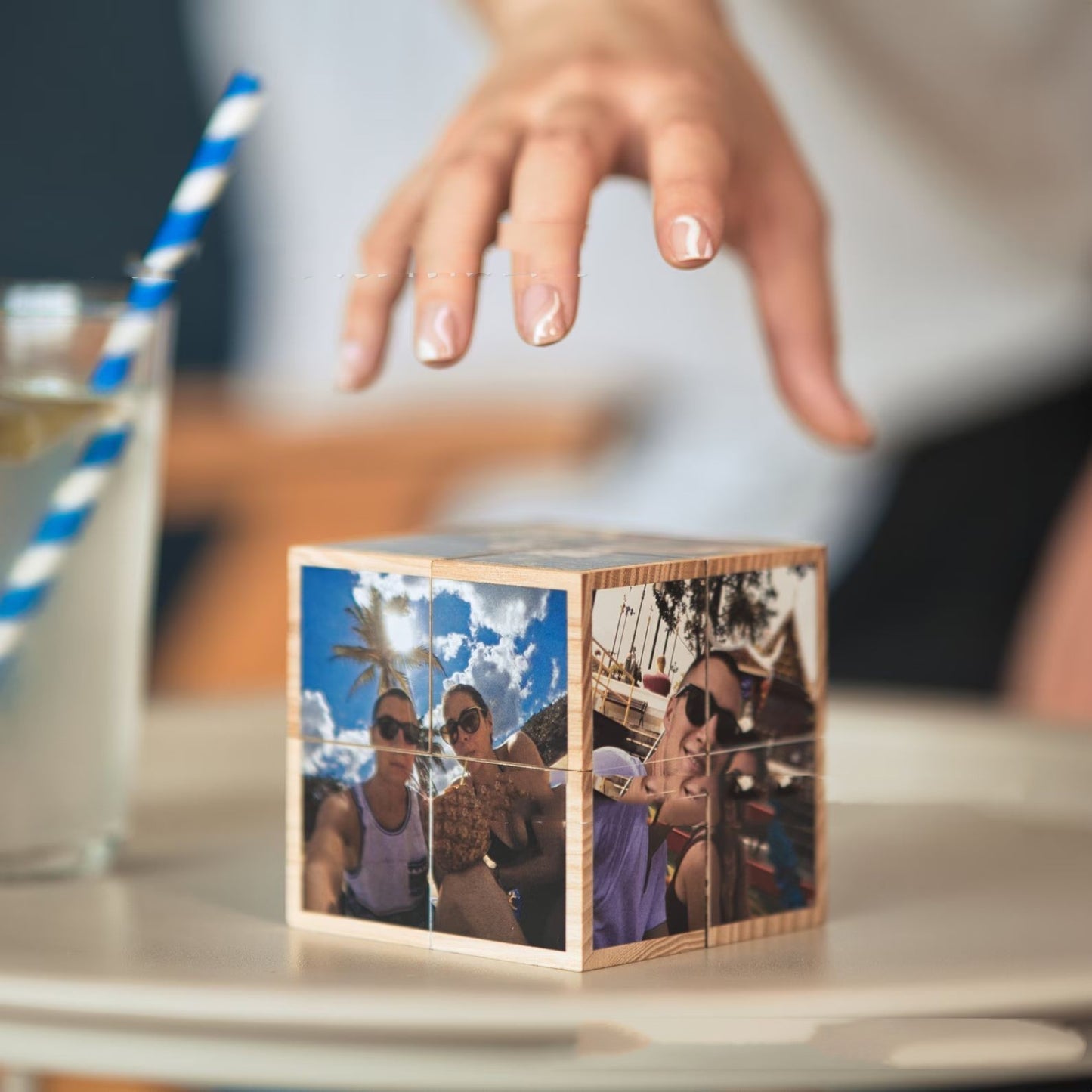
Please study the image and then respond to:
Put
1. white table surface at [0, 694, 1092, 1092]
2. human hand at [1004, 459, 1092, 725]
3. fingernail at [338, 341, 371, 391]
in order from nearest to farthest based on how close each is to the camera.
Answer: white table surface at [0, 694, 1092, 1092], fingernail at [338, 341, 371, 391], human hand at [1004, 459, 1092, 725]

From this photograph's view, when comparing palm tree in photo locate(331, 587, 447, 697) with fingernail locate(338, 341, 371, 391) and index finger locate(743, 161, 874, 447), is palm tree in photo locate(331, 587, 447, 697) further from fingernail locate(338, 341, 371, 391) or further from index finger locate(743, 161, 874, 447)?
index finger locate(743, 161, 874, 447)

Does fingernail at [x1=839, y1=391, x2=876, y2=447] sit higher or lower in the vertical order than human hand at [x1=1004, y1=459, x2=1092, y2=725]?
higher

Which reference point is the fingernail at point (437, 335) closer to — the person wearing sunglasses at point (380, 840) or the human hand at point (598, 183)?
the human hand at point (598, 183)

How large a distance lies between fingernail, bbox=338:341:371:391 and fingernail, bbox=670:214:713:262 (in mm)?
132

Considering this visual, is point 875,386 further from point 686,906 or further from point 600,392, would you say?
point 686,906

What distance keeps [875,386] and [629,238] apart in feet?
1.49

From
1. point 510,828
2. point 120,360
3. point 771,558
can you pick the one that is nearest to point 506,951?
point 510,828

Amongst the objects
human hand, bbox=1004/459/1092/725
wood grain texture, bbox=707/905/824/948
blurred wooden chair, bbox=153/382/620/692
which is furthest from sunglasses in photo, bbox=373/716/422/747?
blurred wooden chair, bbox=153/382/620/692

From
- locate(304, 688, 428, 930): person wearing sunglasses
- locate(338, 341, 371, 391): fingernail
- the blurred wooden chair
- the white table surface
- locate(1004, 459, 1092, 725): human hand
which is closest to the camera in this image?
the white table surface

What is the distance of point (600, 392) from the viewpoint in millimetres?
1918

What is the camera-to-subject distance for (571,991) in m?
0.44

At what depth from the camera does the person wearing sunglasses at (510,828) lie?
1.56 ft

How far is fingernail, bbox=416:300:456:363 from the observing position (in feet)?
1.81

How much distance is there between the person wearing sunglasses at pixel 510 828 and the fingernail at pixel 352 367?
173 mm
